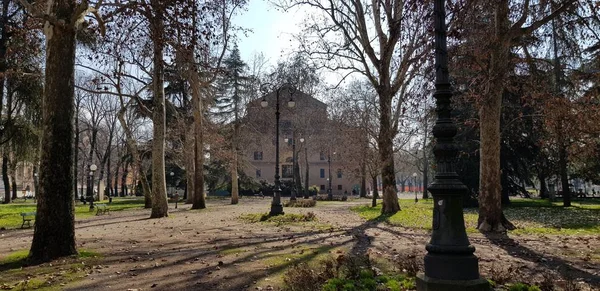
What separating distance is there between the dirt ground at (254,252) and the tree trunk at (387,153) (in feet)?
17.8

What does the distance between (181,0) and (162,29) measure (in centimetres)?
115

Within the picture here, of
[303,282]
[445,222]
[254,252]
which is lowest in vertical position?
[254,252]

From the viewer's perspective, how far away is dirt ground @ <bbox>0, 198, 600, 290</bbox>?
21.5ft

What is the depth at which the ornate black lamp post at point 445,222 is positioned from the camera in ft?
15.5

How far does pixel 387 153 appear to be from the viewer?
19.3 metres

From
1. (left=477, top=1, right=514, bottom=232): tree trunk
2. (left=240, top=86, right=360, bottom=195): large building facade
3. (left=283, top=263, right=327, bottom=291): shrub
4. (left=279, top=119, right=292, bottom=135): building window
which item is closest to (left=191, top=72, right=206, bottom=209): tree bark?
(left=240, top=86, right=360, bottom=195): large building facade

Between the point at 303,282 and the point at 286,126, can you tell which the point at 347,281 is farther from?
the point at 286,126

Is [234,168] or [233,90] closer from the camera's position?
[234,168]

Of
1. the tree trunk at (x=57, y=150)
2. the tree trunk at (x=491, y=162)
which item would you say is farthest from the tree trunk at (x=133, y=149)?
the tree trunk at (x=491, y=162)

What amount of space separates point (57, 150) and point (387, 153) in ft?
46.6

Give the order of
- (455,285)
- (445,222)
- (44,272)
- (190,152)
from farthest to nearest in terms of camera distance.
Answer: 1. (190,152)
2. (44,272)
3. (445,222)
4. (455,285)

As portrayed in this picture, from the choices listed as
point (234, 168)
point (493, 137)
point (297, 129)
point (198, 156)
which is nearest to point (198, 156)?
point (198, 156)

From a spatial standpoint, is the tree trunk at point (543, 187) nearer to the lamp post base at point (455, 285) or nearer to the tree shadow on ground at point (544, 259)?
Answer: the tree shadow on ground at point (544, 259)

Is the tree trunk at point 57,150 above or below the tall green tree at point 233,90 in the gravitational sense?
below
